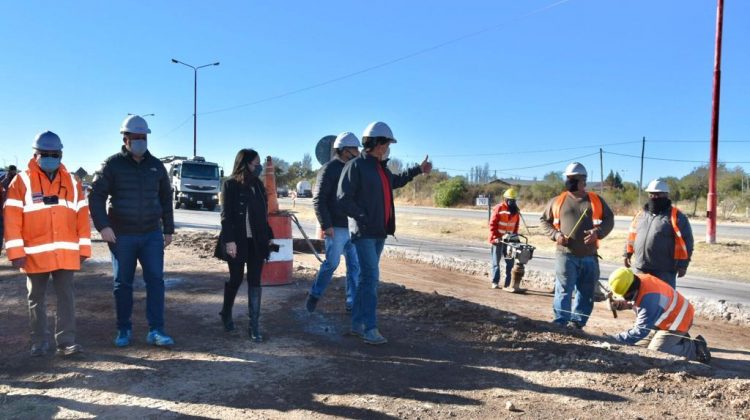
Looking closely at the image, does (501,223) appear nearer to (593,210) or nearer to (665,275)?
(593,210)

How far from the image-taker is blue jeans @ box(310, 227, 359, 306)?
6182 mm

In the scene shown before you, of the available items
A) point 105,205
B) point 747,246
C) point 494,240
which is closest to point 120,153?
point 105,205

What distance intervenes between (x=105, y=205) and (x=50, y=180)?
1.51 ft

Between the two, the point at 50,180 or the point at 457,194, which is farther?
the point at 457,194

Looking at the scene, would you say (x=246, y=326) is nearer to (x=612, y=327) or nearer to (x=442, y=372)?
(x=442, y=372)

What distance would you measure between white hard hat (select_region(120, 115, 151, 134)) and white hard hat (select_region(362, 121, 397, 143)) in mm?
1912

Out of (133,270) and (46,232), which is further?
(133,270)

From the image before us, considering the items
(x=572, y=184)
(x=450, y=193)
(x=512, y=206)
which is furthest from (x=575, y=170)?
(x=450, y=193)

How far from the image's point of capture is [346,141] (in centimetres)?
650

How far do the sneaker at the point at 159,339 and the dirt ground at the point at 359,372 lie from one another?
9 centimetres

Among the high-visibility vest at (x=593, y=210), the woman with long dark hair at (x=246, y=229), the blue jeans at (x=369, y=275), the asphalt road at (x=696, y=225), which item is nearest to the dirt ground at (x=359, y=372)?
the blue jeans at (x=369, y=275)

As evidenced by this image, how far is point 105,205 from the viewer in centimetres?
499

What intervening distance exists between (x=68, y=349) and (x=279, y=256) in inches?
139

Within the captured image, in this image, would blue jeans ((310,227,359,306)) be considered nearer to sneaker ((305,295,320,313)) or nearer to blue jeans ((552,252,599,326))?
sneaker ((305,295,320,313))
